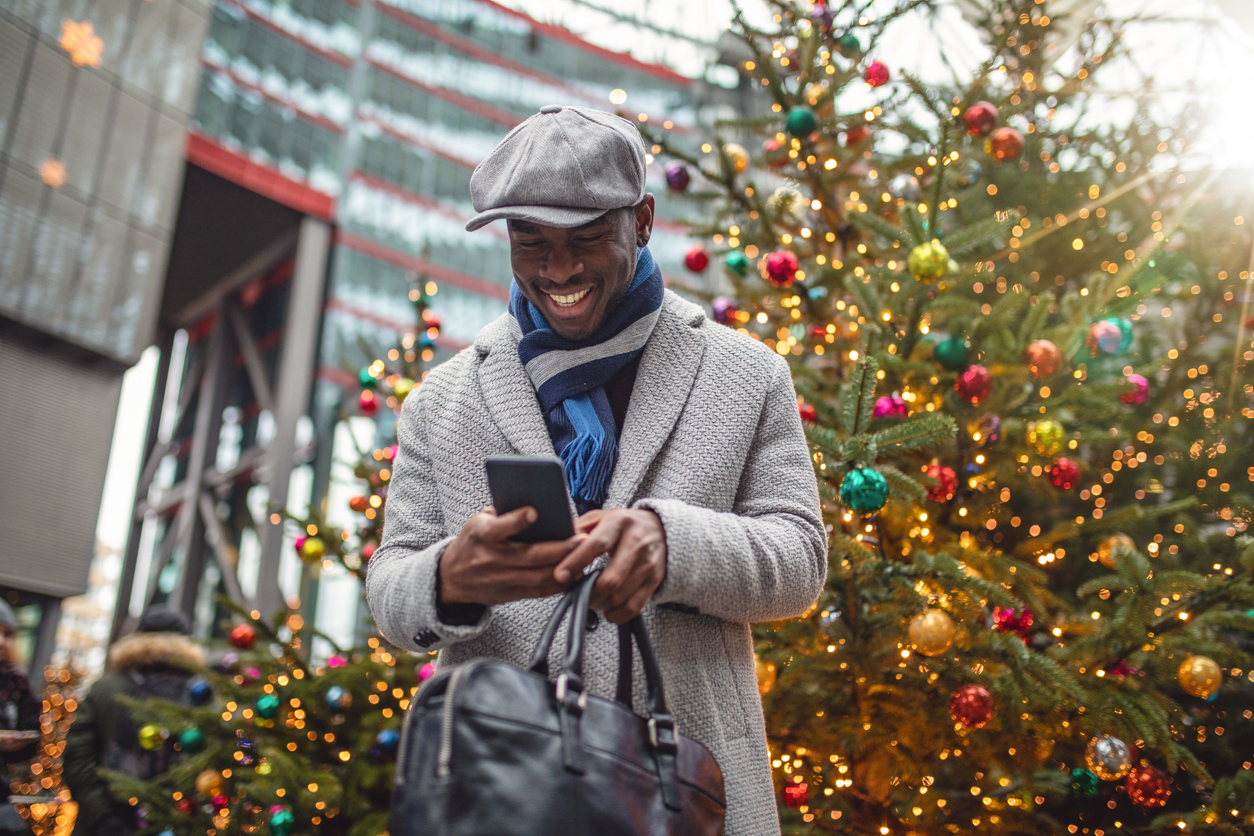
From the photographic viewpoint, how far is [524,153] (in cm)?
117

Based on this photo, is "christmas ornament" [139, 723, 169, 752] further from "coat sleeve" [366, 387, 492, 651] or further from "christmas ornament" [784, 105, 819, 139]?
"christmas ornament" [784, 105, 819, 139]

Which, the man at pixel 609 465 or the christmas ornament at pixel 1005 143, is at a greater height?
the christmas ornament at pixel 1005 143

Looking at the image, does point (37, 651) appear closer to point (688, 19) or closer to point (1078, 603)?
point (1078, 603)

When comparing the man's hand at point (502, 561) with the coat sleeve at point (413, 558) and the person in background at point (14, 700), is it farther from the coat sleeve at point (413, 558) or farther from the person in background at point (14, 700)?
the person in background at point (14, 700)

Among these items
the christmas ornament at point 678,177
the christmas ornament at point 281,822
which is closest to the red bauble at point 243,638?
the christmas ornament at point 281,822

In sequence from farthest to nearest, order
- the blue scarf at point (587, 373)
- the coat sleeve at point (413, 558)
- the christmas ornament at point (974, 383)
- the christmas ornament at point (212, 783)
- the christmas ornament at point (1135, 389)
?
the christmas ornament at point (212, 783)
the christmas ornament at point (1135, 389)
the christmas ornament at point (974, 383)
the blue scarf at point (587, 373)
the coat sleeve at point (413, 558)

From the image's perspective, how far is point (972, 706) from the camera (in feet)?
7.39

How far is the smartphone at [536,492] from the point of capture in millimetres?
924

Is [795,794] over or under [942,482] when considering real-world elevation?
under

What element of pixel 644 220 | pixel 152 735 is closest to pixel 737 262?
pixel 644 220

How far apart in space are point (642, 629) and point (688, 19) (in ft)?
51.2

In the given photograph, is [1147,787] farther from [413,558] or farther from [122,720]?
[122,720]

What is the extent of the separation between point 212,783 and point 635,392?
3.13 m

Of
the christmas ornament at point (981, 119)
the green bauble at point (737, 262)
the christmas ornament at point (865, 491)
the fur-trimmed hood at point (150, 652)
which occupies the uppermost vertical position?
the christmas ornament at point (981, 119)
